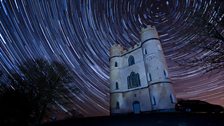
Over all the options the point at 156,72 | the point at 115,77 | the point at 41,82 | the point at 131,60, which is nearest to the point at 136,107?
the point at 156,72

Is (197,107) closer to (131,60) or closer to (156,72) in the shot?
(156,72)

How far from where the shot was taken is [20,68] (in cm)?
1931

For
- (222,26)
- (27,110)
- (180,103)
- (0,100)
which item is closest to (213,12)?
(222,26)

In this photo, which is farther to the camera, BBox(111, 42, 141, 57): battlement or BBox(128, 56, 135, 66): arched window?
BBox(111, 42, 141, 57): battlement

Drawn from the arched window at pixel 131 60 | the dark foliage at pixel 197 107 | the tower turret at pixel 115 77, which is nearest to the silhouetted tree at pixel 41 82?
the tower turret at pixel 115 77

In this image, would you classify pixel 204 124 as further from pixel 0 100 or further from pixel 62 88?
pixel 62 88

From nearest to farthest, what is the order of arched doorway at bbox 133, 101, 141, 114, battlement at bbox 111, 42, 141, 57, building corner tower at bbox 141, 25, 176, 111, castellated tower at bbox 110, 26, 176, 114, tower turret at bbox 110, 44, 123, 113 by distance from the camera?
1. building corner tower at bbox 141, 25, 176, 111
2. castellated tower at bbox 110, 26, 176, 114
3. arched doorway at bbox 133, 101, 141, 114
4. tower turret at bbox 110, 44, 123, 113
5. battlement at bbox 111, 42, 141, 57

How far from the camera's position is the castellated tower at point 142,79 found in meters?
21.5

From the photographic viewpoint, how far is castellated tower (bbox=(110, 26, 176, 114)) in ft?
70.7

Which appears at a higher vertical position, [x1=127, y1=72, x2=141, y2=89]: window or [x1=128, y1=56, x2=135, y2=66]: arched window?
[x1=128, y1=56, x2=135, y2=66]: arched window

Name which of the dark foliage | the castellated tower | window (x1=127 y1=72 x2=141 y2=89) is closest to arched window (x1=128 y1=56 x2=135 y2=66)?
the castellated tower

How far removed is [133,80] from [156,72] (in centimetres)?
523

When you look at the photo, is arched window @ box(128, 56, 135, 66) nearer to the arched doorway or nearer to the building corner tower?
the building corner tower

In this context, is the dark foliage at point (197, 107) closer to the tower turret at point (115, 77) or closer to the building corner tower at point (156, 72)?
the building corner tower at point (156, 72)
